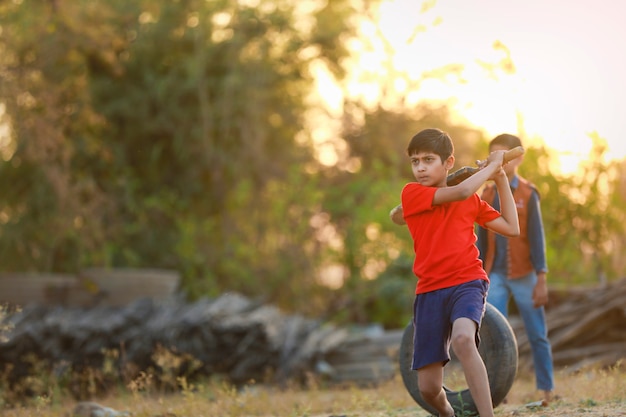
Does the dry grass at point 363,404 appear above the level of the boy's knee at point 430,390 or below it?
below

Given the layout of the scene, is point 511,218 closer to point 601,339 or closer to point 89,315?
point 601,339

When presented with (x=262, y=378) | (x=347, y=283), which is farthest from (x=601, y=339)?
(x=347, y=283)

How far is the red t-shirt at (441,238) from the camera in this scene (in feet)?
14.3

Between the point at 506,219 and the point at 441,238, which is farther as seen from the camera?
the point at 506,219

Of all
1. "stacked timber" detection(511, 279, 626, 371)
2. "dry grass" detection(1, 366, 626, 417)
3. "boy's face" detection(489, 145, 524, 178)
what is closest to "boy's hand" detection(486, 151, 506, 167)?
"boy's face" detection(489, 145, 524, 178)

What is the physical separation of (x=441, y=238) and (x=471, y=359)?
65cm

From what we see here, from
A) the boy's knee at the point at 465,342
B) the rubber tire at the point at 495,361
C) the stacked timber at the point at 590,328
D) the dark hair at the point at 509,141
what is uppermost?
the dark hair at the point at 509,141

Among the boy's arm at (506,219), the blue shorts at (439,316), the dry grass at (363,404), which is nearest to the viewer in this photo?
the blue shorts at (439,316)

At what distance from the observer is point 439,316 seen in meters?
4.38

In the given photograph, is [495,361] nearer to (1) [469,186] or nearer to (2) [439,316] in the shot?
(2) [439,316]

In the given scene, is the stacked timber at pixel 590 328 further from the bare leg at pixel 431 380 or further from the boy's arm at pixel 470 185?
the boy's arm at pixel 470 185

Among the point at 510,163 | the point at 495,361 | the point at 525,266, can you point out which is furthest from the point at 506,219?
the point at 525,266

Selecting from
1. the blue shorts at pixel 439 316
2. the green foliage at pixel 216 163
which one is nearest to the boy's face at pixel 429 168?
the blue shorts at pixel 439 316

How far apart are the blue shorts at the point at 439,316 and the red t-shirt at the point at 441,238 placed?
0.14ft
